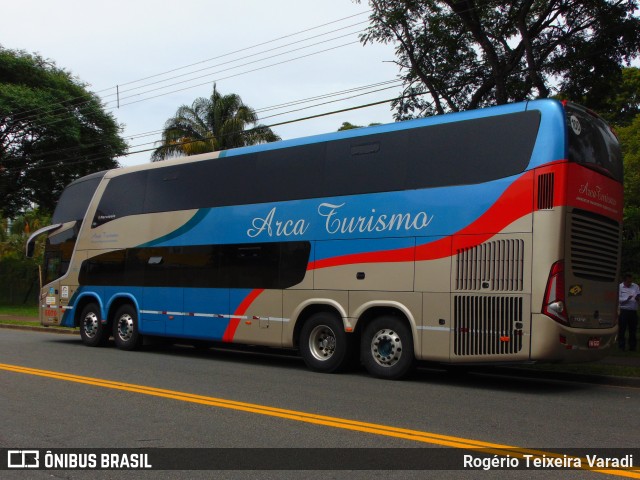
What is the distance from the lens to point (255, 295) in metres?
12.8

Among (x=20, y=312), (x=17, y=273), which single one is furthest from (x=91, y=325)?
(x=17, y=273)

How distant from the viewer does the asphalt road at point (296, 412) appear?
20.6ft

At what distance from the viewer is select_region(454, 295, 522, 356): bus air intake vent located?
373 inches

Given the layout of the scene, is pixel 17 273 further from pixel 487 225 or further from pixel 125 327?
pixel 487 225

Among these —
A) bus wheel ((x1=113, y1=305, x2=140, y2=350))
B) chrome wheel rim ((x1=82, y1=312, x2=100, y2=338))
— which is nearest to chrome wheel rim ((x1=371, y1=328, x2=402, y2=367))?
bus wheel ((x1=113, y1=305, x2=140, y2=350))

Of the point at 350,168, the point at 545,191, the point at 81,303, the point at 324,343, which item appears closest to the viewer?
the point at 545,191

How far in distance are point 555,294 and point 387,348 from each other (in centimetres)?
285

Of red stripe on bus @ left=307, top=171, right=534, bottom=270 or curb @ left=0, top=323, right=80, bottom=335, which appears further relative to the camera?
curb @ left=0, top=323, right=80, bottom=335

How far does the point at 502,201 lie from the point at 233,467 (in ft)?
19.2

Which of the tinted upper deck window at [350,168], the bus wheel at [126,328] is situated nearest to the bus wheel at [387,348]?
the tinted upper deck window at [350,168]

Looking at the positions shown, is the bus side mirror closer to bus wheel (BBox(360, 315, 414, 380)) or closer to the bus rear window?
bus wheel (BBox(360, 315, 414, 380))

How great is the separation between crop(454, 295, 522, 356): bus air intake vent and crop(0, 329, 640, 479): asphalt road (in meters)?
0.65

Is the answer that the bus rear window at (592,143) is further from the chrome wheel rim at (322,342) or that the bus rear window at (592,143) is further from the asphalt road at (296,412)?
the chrome wheel rim at (322,342)

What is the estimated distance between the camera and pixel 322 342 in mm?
11961
